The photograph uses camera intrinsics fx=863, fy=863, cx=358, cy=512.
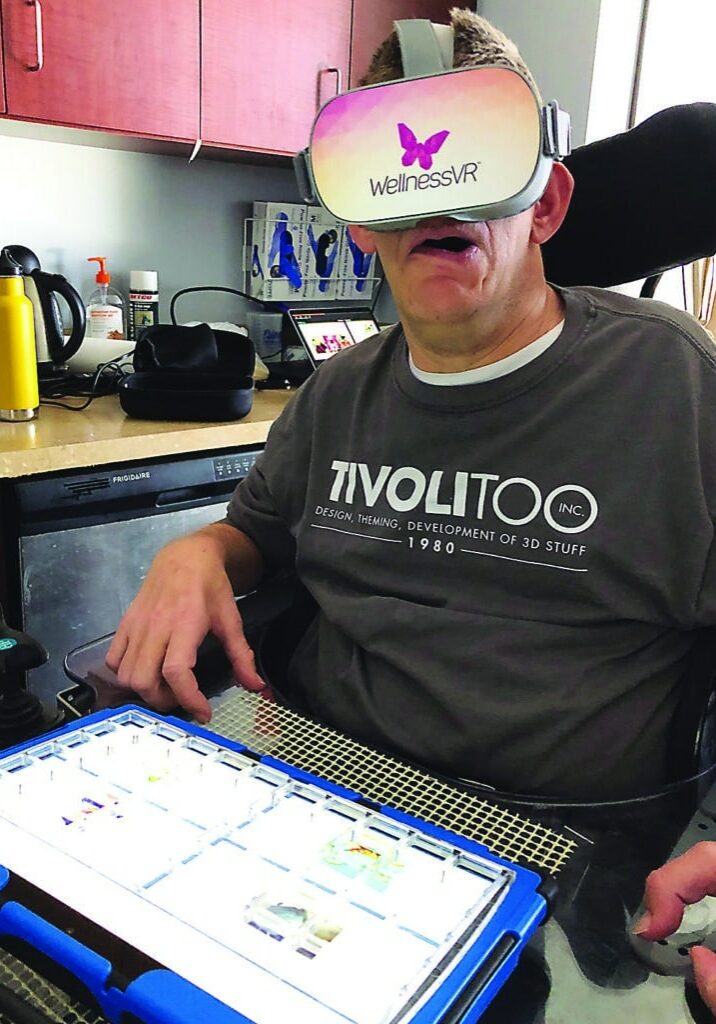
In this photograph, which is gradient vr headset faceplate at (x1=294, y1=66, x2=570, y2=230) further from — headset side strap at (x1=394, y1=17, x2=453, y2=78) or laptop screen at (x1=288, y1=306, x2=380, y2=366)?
laptop screen at (x1=288, y1=306, x2=380, y2=366)

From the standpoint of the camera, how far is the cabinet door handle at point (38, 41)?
1620 millimetres

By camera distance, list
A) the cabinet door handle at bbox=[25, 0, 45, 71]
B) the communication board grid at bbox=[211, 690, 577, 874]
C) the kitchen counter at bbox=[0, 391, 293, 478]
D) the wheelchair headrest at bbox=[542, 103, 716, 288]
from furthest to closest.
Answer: the cabinet door handle at bbox=[25, 0, 45, 71]
the kitchen counter at bbox=[0, 391, 293, 478]
the wheelchair headrest at bbox=[542, 103, 716, 288]
the communication board grid at bbox=[211, 690, 577, 874]

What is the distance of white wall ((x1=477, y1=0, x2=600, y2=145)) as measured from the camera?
2363mm

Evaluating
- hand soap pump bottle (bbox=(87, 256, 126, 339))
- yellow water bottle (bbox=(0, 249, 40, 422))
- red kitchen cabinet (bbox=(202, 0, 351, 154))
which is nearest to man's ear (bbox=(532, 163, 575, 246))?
yellow water bottle (bbox=(0, 249, 40, 422))

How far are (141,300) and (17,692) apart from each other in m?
1.68

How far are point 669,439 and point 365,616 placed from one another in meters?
0.34

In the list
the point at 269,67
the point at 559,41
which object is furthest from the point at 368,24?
the point at 559,41

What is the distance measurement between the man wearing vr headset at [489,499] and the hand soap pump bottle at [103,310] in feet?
4.23

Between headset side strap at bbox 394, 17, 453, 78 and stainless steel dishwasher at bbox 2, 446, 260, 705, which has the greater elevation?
headset side strap at bbox 394, 17, 453, 78

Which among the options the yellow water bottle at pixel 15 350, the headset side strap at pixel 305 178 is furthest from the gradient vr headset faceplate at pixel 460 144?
the yellow water bottle at pixel 15 350

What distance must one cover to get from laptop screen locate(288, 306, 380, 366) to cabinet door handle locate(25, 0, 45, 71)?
27.8 inches

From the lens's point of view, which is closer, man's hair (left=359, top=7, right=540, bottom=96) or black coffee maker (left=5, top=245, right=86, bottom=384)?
man's hair (left=359, top=7, right=540, bottom=96)

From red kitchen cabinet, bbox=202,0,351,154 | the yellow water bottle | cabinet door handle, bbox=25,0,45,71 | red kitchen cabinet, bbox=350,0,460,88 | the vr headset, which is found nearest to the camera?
the vr headset

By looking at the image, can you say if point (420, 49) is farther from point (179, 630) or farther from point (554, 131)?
point (179, 630)
